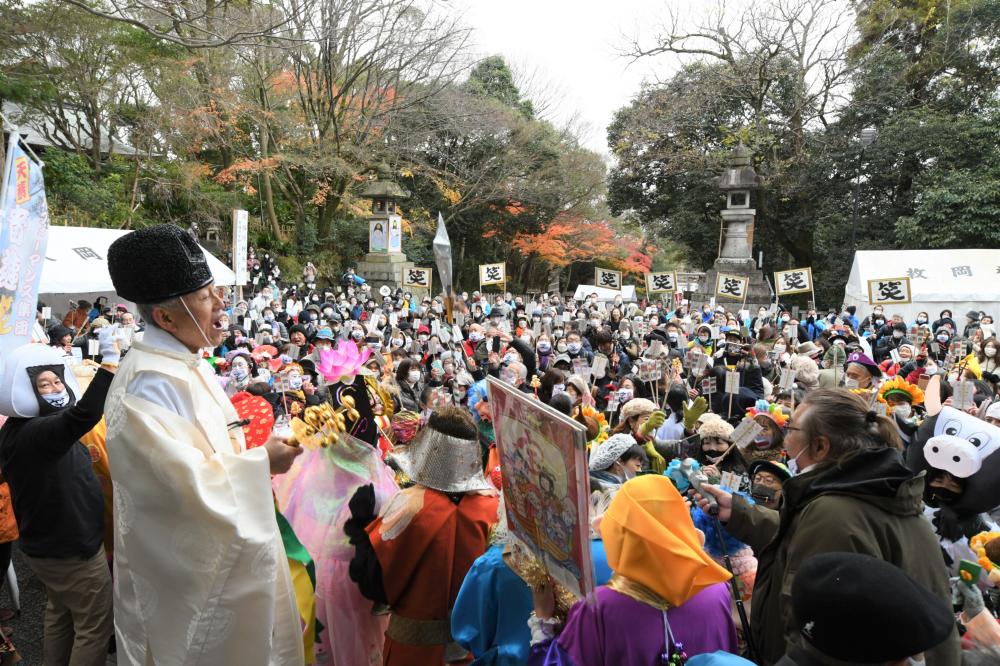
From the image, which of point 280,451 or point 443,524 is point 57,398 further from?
point 443,524

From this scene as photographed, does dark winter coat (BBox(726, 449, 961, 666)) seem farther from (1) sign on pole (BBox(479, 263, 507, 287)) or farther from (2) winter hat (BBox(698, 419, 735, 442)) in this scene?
(1) sign on pole (BBox(479, 263, 507, 287))

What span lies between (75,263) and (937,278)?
20141 millimetres

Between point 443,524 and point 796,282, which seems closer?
point 443,524

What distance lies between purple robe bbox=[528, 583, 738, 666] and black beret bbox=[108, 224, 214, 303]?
1.67 metres

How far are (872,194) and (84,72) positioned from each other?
27335mm

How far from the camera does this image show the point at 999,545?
2666 mm

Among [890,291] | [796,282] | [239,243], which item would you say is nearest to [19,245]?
[239,243]

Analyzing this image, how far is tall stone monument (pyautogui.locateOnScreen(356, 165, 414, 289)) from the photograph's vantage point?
894 inches

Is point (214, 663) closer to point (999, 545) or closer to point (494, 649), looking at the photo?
point (494, 649)

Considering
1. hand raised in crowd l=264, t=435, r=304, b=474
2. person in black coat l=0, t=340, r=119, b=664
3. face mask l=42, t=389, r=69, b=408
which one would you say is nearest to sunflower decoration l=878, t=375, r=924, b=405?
hand raised in crowd l=264, t=435, r=304, b=474

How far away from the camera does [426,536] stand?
2.67 metres

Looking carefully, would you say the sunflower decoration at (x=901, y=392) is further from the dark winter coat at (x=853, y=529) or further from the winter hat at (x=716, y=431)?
the dark winter coat at (x=853, y=529)

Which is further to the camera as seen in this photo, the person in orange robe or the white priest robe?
the person in orange robe

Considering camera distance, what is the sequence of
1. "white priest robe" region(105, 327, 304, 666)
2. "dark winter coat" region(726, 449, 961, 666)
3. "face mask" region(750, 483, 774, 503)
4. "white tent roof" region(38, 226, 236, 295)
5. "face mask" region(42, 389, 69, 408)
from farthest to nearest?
"white tent roof" region(38, 226, 236, 295) < "face mask" region(750, 483, 774, 503) < "face mask" region(42, 389, 69, 408) < "dark winter coat" region(726, 449, 961, 666) < "white priest robe" region(105, 327, 304, 666)
